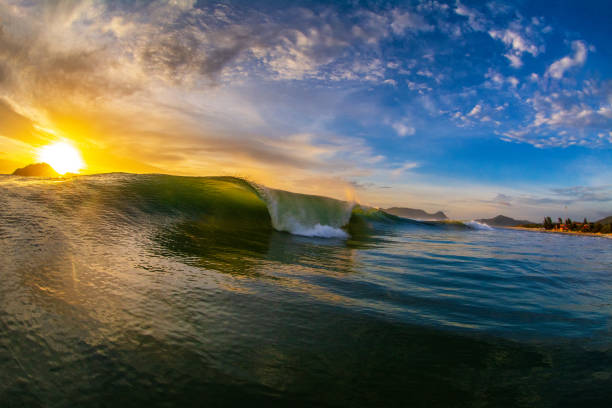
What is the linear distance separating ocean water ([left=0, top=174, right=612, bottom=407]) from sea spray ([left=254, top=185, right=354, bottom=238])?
11.1 feet

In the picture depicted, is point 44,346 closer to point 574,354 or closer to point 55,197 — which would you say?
point 574,354

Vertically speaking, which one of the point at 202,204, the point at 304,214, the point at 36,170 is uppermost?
the point at 36,170

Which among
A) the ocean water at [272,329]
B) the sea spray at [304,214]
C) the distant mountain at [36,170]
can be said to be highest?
the distant mountain at [36,170]

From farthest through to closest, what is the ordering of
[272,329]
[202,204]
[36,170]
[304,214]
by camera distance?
[36,170]
[304,214]
[202,204]
[272,329]

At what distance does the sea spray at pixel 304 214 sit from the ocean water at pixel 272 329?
3387mm

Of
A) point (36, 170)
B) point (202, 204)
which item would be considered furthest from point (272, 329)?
point (36, 170)

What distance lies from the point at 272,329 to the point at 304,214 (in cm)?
622

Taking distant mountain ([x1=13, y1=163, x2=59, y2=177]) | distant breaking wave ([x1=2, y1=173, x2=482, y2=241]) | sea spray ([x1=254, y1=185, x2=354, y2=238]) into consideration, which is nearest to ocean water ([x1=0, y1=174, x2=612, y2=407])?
distant breaking wave ([x1=2, y1=173, x2=482, y2=241])

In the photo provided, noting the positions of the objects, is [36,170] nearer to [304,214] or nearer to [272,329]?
[304,214]

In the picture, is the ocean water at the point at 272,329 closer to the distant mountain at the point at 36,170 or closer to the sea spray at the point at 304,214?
the sea spray at the point at 304,214

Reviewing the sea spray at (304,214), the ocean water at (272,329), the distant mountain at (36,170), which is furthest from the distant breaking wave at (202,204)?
the distant mountain at (36,170)

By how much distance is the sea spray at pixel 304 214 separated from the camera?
7.28 m

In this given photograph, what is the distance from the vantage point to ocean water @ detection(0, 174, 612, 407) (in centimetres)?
117

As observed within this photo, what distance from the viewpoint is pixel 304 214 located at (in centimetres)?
788
